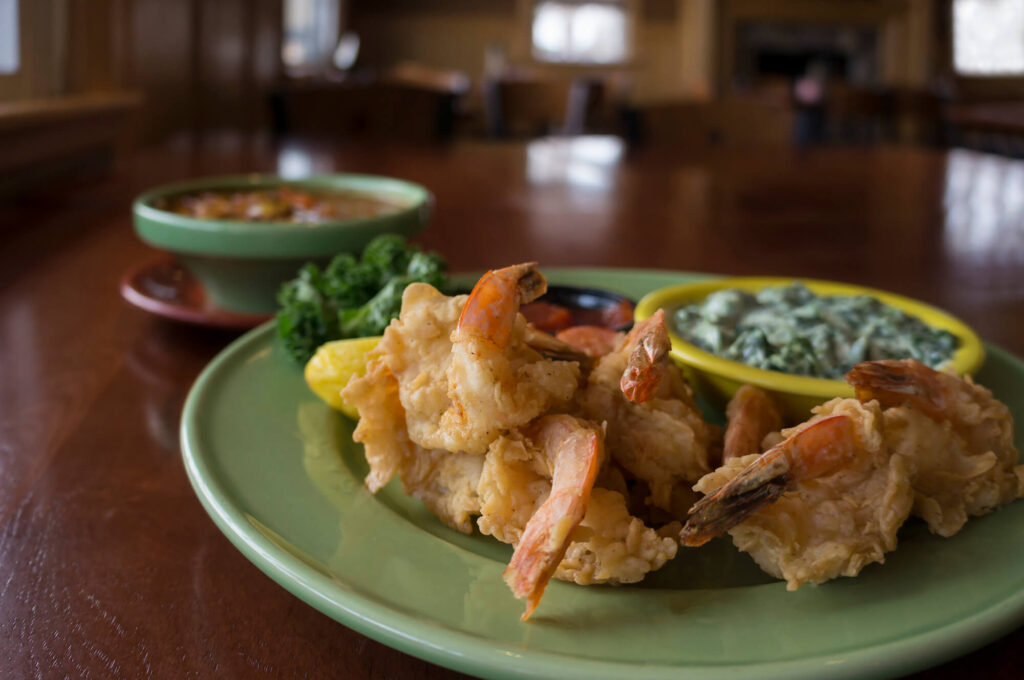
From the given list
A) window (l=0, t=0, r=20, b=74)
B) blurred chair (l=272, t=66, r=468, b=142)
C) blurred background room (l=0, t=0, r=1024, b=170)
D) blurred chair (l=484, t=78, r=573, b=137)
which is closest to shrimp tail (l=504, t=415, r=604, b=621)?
blurred background room (l=0, t=0, r=1024, b=170)

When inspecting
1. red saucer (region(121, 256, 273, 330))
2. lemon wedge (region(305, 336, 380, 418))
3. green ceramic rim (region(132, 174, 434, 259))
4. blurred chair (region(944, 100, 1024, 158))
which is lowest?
lemon wedge (region(305, 336, 380, 418))

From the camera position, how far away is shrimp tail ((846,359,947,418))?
0.89 m

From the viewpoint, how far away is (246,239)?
1.58 metres

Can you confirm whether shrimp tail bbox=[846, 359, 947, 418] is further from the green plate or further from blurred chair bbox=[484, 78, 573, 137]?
blurred chair bbox=[484, 78, 573, 137]

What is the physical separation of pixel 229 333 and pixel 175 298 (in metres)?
0.17

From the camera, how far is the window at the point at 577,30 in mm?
16750

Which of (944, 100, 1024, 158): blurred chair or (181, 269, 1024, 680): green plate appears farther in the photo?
(944, 100, 1024, 158): blurred chair

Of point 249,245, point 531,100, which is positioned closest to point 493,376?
point 249,245

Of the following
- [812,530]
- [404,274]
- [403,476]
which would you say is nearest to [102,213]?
[404,274]

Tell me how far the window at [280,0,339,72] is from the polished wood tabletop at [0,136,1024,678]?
9.19 m

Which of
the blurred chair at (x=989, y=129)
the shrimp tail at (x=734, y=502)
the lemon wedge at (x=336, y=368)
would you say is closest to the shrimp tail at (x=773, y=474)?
the shrimp tail at (x=734, y=502)

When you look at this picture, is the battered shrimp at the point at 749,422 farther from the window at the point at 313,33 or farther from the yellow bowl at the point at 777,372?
the window at the point at 313,33

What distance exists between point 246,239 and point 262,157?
9.55 feet

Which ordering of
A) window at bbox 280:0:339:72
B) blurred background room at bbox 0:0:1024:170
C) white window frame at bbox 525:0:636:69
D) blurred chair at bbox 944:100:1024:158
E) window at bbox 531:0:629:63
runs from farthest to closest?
window at bbox 531:0:629:63 → white window frame at bbox 525:0:636:69 → window at bbox 280:0:339:72 → blurred chair at bbox 944:100:1024:158 → blurred background room at bbox 0:0:1024:170
